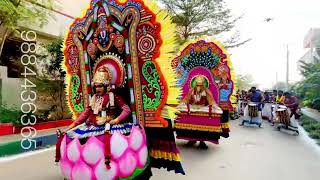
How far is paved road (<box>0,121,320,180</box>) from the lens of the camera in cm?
500

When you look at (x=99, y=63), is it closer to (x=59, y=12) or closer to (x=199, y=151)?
(x=199, y=151)

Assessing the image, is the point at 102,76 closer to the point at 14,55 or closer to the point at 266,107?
the point at 14,55

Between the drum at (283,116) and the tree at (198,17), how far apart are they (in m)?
7.46

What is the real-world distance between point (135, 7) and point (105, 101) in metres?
1.11

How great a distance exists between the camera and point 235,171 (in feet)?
17.4

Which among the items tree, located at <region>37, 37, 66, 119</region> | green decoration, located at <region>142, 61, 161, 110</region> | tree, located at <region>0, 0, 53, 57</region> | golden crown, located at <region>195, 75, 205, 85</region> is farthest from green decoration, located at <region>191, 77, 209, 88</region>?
tree, located at <region>37, 37, 66, 119</region>

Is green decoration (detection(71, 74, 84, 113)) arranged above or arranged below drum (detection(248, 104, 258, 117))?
above

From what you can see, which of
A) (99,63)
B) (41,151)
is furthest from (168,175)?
(41,151)

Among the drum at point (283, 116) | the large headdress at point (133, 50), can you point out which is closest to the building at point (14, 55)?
the large headdress at point (133, 50)

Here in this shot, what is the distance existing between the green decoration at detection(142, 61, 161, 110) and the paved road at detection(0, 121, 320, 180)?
165cm

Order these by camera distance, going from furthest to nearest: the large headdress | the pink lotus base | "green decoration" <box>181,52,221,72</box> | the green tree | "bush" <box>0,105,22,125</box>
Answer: the green tree, "bush" <box>0,105,22,125</box>, "green decoration" <box>181,52,221,72</box>, the large headdress, the pink lotus base

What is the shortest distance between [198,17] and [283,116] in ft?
27.8

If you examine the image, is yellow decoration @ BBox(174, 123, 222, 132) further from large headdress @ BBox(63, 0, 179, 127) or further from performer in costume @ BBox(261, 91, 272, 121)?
performer in costume @ BBox(261, 91, 272, 121)

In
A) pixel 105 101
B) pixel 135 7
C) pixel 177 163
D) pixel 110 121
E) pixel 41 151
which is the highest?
pixel 135 7
